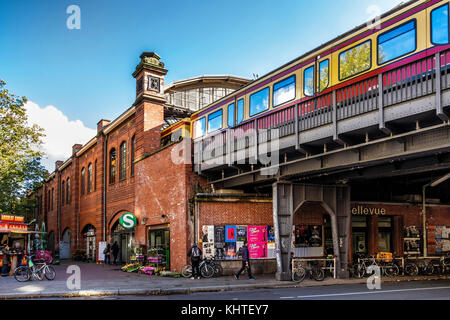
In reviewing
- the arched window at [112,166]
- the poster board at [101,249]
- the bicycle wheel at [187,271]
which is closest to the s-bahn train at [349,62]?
the bicycle wheel at [187,271]

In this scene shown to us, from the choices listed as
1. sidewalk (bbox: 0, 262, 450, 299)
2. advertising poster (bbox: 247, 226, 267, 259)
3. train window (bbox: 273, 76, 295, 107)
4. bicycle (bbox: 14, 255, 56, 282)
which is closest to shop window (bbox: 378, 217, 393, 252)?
sidewalk (bbox: 0, 262, 450, 299)

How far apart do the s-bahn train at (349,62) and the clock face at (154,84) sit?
7.55 m

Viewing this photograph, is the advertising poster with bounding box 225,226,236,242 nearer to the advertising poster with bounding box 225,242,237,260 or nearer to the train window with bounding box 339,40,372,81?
the advertising poster with bounding box 225,242,237,260

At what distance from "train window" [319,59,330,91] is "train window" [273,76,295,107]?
1357mm

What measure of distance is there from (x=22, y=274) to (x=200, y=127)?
10.9 m

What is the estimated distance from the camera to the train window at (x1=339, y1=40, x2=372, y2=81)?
1432 centimetres

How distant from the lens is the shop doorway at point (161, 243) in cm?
2252

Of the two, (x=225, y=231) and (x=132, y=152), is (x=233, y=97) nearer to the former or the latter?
(x=225, y=231)

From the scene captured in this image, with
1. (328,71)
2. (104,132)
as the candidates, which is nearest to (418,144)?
(328,71)

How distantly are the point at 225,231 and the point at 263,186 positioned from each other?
2.80 meters

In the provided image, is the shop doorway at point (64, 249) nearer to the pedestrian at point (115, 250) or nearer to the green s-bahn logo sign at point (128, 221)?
the pedestrian at point (115, 250)

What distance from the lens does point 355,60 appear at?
582 inches

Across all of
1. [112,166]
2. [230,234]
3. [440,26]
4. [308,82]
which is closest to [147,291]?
[230,234]

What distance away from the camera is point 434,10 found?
12102 millimetres
